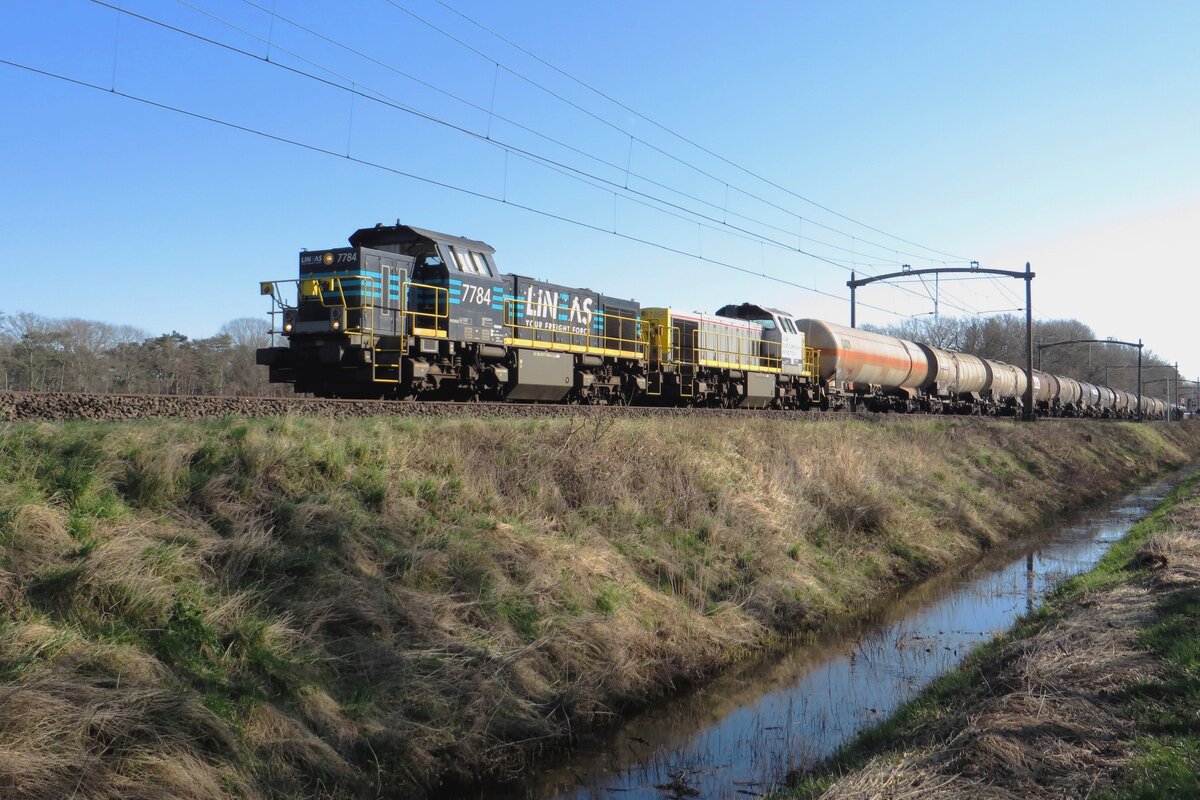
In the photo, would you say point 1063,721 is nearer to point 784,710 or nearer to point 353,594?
point 784,710

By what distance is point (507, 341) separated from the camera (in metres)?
17.9

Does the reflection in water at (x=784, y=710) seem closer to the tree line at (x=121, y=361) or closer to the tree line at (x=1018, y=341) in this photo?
the tree line at (x=121, y=361)

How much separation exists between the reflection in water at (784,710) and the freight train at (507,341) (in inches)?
331

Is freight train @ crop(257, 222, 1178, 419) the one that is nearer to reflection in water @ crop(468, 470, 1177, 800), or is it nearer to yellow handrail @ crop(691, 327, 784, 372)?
yellow handrail @ crop(691, 327, 784, 372)

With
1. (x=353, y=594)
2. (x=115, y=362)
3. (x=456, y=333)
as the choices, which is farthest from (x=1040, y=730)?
(x=115, y=362)

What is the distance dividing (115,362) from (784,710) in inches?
695

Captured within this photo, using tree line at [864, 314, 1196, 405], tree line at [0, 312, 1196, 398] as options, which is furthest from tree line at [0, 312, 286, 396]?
tree line at [864, 314, 1196, 405]

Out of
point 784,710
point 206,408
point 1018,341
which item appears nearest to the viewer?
point 784,710

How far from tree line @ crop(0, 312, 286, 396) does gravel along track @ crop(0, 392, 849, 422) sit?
163 inches

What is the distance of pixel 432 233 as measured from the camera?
685 inches

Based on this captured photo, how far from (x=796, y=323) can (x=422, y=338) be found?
1944 cm

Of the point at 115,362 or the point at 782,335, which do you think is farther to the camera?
the point at 782,335

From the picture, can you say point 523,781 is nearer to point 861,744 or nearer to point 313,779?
point 313,779

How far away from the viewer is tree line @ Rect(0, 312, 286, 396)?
697 inches
